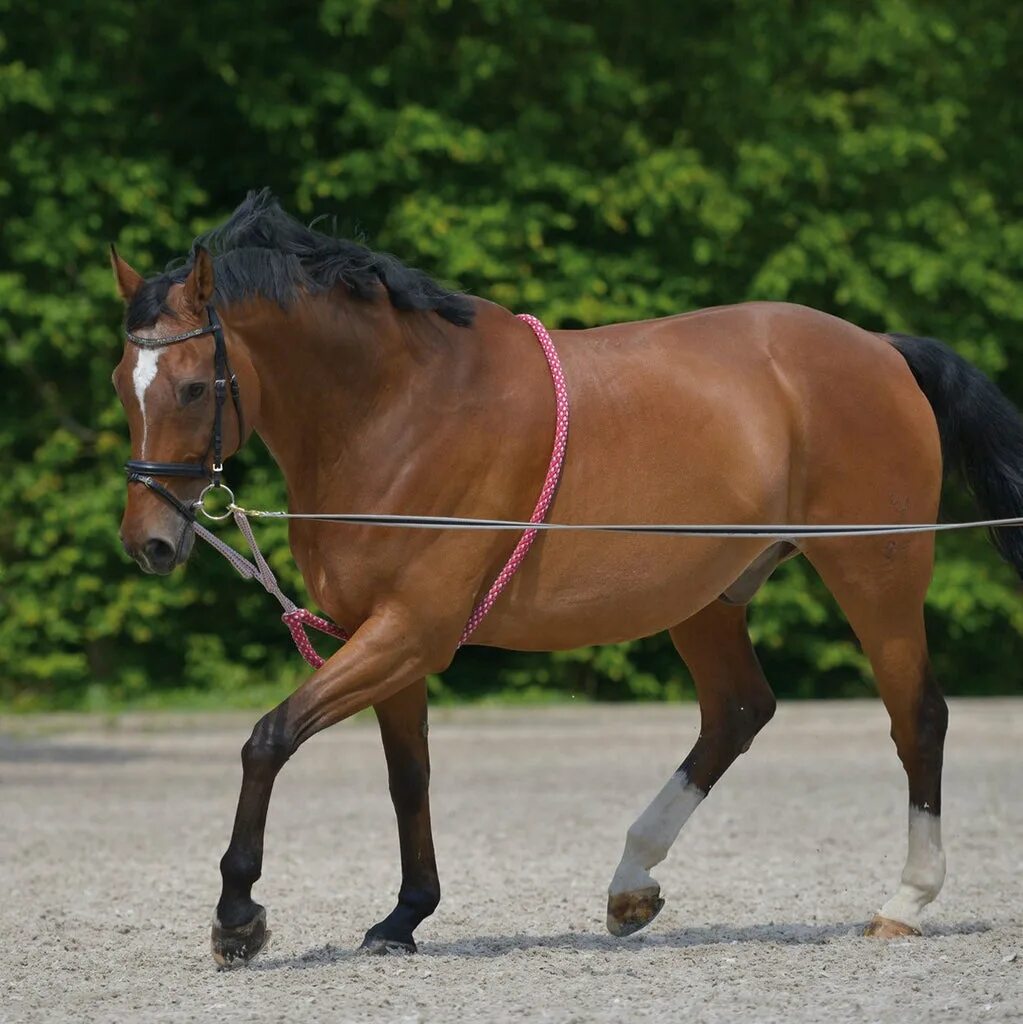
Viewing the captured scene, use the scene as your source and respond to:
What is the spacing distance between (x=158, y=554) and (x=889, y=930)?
8.14ft

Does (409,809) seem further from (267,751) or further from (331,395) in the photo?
(331,395)

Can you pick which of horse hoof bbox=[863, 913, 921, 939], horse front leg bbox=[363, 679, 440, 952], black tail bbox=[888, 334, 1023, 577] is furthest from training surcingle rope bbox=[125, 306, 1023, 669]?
horse hoof bbox=[863, 913, 921, 939]

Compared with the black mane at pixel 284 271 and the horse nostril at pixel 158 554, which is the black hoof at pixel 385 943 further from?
the black mane at pixel 284 271

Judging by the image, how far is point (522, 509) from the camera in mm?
5836

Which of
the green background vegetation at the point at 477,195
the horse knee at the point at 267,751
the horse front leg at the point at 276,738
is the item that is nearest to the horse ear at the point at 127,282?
the horse front leg at the point at 276,738

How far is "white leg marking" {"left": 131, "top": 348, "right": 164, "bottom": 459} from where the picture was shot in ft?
17.7

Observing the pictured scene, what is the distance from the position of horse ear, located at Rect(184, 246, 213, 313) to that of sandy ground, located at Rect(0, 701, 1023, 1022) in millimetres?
1797

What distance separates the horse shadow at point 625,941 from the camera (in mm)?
5855

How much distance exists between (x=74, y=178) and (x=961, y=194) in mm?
6756

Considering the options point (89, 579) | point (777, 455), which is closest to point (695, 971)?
point (777, 455)

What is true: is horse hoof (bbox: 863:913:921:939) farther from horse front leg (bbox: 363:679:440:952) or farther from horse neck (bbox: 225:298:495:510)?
horse neck (bbox: 225:298:495:510)

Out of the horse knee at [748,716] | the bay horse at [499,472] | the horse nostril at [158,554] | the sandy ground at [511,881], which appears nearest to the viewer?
the sandy ground at [511,881]

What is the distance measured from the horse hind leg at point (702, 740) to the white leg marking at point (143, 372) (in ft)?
6.84

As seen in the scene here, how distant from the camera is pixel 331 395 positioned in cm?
569
